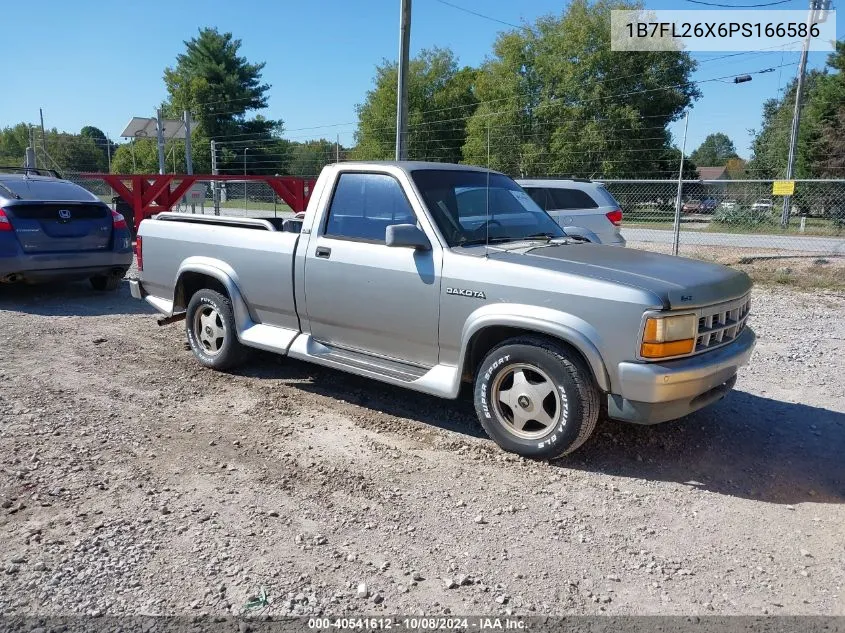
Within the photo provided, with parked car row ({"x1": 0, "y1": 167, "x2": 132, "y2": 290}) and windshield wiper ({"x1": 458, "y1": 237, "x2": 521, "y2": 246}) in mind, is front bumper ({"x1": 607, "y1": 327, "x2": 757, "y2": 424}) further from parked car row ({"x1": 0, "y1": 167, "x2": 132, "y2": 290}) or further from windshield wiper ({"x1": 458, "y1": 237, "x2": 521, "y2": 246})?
parked car row ({"x1": 0, "y1": 167, "x2": 132, "y2": 290})

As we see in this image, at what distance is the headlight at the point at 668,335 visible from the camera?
3701 millimetres

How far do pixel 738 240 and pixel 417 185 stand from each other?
16839 mm

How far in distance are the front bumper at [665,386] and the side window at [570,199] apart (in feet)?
23.4

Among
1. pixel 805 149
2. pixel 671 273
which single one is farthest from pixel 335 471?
pixel 805 149

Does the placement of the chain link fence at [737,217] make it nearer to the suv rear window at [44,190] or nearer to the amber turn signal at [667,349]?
the suv rear window at [44,190]

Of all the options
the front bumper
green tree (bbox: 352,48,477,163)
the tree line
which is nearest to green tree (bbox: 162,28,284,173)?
the tree line

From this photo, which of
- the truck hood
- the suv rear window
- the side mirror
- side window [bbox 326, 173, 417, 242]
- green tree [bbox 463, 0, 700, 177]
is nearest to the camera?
the truck hood

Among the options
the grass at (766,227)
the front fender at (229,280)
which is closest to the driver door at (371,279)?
the front fender at (229,280)

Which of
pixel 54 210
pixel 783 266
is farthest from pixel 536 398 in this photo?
pixel 783 266

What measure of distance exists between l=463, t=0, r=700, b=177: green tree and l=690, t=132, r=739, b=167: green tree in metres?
6.40

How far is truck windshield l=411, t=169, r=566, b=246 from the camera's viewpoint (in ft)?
15.5

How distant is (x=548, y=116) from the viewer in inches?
1516

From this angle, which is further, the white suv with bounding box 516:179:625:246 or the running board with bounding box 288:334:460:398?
the white suv with bounding box 516:179:625:246

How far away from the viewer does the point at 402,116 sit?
1425 centimetres
